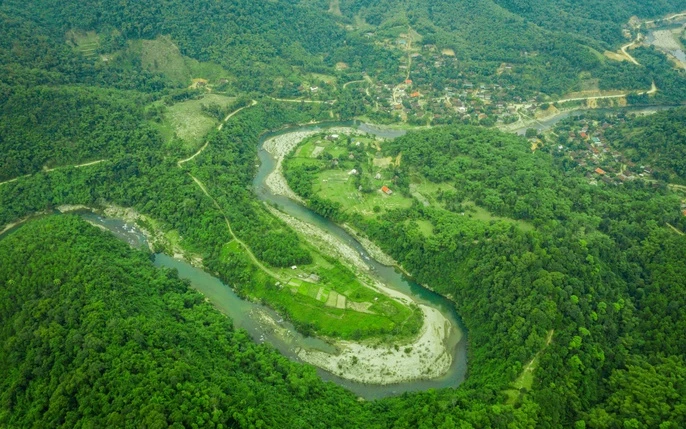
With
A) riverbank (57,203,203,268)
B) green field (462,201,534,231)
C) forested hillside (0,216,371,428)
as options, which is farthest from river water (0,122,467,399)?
green field (462,201,534,231)

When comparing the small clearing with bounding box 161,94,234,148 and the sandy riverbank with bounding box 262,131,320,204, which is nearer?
the sandy riverbank with bounding box 262,131,320,204

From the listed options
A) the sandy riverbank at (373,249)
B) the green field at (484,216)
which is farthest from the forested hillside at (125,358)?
the green field at (484,216)

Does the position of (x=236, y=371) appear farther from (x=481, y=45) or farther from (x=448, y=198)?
(x=481, y=45)

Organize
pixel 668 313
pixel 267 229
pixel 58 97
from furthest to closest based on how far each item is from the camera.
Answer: pixel 58 97 → pixel 267 229 → pixel 668 313

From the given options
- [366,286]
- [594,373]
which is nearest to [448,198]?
[366,286]

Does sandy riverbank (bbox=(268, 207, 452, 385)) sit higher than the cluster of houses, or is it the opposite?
the cluster of houses

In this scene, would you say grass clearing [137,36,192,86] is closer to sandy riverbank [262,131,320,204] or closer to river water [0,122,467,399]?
sandy riverbank [262,131,320,204]

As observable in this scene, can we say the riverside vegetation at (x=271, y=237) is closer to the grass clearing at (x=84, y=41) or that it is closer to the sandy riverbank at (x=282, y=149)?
the grass clearing at (x=84, y=41)

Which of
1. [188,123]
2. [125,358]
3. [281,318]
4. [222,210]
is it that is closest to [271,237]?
[222,210]
